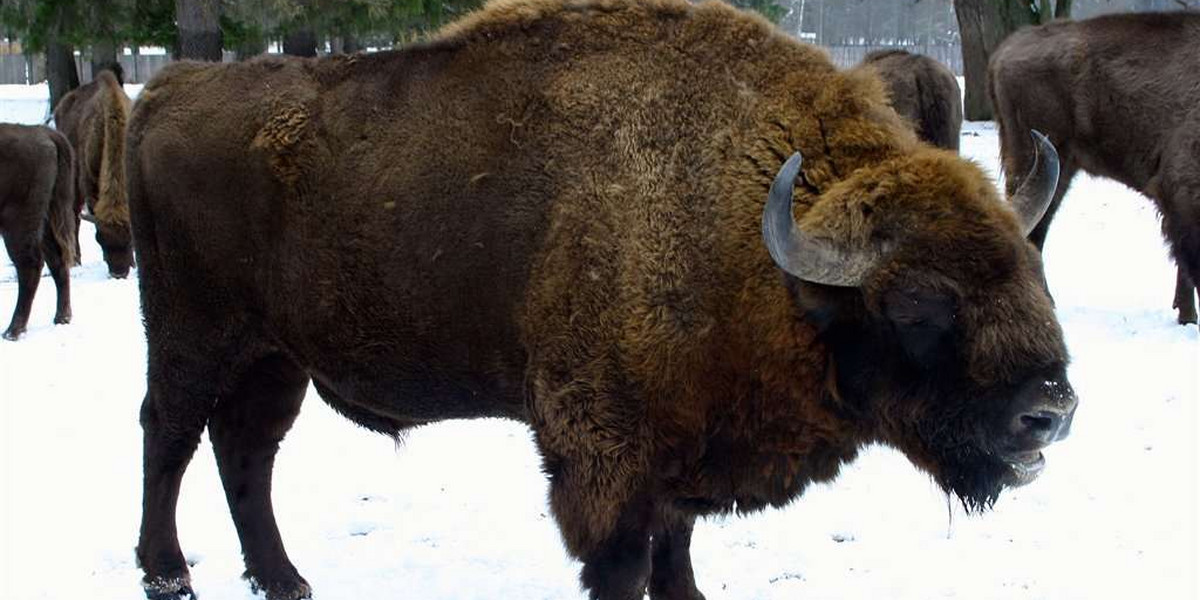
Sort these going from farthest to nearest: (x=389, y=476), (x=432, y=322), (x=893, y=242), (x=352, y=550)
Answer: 1. (x=389, y=476)
2. (x=352, y=550)
3. (x=432, y=322)
4. (x=893, y=242)

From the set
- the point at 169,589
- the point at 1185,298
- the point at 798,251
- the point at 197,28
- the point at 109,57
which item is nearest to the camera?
the point at 798,251

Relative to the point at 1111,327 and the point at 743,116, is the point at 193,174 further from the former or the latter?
the point at 1111,327

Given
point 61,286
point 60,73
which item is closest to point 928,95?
point 61,286

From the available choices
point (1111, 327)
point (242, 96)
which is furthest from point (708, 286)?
point (1111, 327)

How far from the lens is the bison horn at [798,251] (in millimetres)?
3666

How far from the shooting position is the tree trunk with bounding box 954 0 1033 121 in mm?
21797

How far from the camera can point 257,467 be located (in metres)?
5.32

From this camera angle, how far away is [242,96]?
5.00 meters

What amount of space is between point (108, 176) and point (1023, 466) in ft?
42.4

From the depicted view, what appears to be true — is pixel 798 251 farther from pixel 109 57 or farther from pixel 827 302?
pixel 109 57

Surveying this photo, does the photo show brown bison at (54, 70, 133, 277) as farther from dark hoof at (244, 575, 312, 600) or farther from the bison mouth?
the bison mouth


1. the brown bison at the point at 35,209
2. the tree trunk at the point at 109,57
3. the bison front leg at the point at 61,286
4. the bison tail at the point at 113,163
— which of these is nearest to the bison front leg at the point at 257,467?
the brown bison at the point at 35,209

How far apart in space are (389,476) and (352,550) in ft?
3.31

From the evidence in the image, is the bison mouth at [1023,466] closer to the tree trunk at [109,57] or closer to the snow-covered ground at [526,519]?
the snow-covered ground at [526,519]
